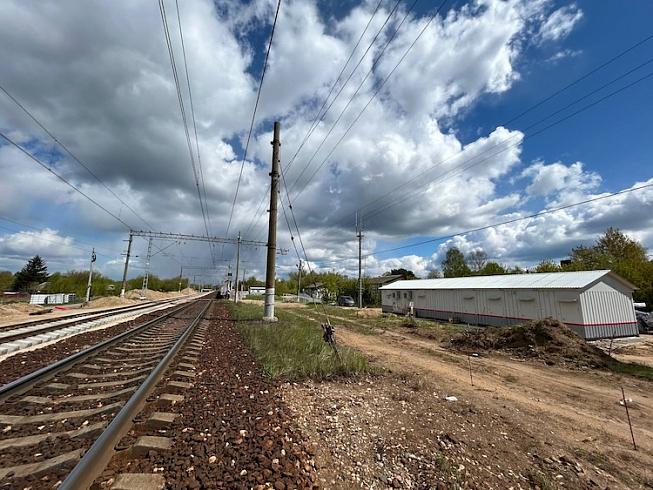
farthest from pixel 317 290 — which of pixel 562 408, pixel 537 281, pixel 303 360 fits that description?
pixel 562 408

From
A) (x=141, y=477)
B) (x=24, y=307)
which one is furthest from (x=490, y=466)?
(x=24, y=307)

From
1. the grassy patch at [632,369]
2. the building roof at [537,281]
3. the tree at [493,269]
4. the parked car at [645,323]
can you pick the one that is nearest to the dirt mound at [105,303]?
the building roof at [537,281]

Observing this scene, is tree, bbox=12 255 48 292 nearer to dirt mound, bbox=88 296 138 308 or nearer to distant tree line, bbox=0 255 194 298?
distant tree line, bbox=0 255 194 298

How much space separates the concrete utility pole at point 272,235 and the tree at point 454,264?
71.9 metres

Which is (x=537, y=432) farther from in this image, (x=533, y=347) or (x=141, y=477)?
(x=533, y=347)

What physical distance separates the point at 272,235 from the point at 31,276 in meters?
91.2

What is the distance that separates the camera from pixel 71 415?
4355 mm

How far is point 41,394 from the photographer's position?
5344 millimetres

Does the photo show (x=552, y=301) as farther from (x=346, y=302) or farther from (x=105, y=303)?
(x=105, y=303)

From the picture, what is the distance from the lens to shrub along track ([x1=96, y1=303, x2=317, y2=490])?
301 centimetres

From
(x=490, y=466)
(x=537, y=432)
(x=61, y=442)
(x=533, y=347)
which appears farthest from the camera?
(x=533, y=347)

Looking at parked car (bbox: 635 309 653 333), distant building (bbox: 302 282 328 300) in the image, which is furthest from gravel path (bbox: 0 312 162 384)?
parked car (bbox: 635 309 653 333)

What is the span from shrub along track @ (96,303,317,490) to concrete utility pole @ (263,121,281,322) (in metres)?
10.7

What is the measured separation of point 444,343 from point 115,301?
38220 millimetres
